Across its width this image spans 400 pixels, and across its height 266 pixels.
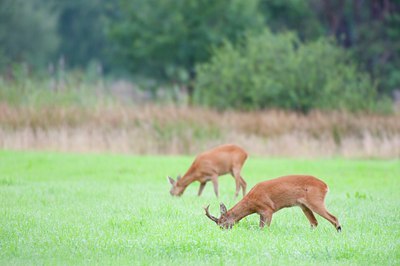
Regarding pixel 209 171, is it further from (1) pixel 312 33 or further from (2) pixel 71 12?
(2) pixel 71 12

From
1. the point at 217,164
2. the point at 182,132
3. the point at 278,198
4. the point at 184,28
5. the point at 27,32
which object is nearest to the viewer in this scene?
the point at 278,198

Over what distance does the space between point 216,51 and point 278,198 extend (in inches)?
1111

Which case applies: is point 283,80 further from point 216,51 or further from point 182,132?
point 182,132

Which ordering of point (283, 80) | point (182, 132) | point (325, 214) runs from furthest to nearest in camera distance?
point (283, 80), point (182, 132), point (325, 214)

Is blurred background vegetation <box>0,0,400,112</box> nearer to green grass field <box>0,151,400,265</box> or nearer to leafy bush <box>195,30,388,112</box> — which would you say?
leafy bush <box>195,30,388,112</box>

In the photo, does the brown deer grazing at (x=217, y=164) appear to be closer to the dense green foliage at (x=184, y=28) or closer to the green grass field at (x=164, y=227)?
the green grass field at (x=164, y=227)

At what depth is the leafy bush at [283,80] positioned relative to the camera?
1387 inches

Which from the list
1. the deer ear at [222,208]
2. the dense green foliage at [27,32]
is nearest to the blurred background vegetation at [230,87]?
the dense green foliage at [27,32]

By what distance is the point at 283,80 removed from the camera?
36188 mm

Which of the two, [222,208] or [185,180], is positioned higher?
[222,208]

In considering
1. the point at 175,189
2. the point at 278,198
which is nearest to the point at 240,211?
the point at 278,198

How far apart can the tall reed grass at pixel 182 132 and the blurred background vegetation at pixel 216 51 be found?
6.84 feet

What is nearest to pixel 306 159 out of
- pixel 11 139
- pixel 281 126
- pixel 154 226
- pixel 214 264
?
pixel 281 126

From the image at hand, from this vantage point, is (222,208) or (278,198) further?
(278,198)
